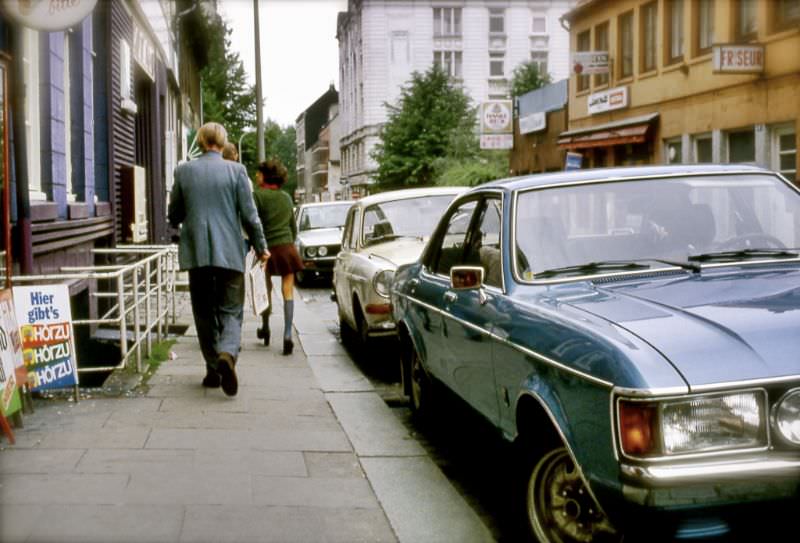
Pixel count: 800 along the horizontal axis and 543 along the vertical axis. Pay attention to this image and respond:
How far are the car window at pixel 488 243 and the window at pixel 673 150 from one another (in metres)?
25.2

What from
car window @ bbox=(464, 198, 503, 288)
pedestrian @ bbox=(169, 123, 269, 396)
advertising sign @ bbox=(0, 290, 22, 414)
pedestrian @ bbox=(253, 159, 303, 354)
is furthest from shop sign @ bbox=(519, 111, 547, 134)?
advertising sign @ bbox=(0, 290, 22, 414)

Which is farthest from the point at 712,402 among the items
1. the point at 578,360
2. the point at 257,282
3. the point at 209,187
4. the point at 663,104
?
the point at 663,104

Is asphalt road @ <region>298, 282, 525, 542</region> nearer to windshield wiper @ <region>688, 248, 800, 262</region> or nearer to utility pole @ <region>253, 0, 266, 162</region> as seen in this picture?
windshield wiper @ <region>688, 248, 800, 262</region>

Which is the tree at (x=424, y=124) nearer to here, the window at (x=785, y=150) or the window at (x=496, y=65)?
the window at (x=496, y=65)

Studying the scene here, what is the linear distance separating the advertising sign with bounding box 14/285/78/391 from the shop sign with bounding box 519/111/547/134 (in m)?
35.7

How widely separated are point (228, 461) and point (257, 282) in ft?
15.7

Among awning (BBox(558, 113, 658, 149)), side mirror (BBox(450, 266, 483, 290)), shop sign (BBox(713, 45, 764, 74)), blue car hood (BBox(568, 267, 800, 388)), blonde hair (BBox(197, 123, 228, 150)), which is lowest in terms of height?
blue car hood (BBox(568, 267, 800, 388))

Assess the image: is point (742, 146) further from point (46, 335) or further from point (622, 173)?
point (46, 335)

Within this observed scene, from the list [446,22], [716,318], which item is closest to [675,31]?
[716,318]

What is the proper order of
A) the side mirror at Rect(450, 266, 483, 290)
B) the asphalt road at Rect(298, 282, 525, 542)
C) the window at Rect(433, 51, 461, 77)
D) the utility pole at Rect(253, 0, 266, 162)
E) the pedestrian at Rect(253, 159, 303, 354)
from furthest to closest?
the window at Rect(433, 51, 461, 77) → the utility pole at Rect(253, 0, 266, 162) → the pedestrian at Rect(253, 159, 303, 354) → the side mirror at Rect(450, 266, 483, 290) → the asphalt road at Rect(298, 282, 525, 542)

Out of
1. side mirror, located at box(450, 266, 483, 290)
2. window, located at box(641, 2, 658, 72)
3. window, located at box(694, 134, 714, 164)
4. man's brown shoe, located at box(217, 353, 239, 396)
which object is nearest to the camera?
side mirror, located at box(450, 266, 483, 290)

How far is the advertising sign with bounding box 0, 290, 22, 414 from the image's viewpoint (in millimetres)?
6277

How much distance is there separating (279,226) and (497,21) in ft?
248

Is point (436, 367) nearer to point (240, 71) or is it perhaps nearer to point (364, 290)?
point (364, 290)
